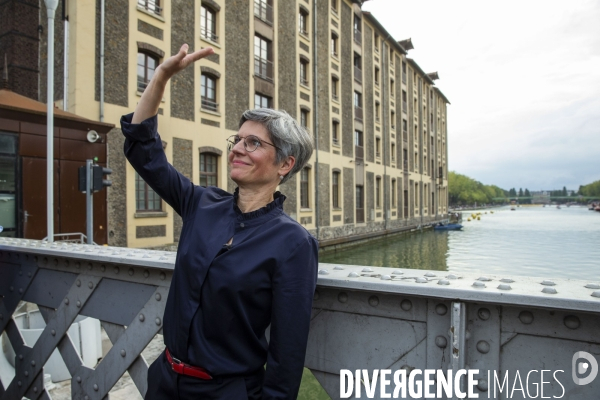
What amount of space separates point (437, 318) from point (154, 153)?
1.35 meters

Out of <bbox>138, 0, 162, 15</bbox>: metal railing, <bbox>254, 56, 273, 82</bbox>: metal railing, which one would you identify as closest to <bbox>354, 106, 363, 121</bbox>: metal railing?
<bbox>254, 56, 273, 82</bbox>: metal railing

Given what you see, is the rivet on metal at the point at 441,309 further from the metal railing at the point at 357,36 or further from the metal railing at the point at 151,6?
the metal railing at the point at 357,36

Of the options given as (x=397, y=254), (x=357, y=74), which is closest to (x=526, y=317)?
(x=397, y=254)

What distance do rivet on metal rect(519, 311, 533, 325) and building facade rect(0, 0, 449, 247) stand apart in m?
12.1

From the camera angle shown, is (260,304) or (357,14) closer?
(260,304)

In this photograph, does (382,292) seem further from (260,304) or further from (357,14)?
(357,14)

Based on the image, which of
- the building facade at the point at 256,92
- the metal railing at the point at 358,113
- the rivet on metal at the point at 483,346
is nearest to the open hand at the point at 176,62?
the rivet on metal at the point at 483,346

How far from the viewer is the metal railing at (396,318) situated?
1.19 metres

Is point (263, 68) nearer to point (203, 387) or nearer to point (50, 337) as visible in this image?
point (50, 337)

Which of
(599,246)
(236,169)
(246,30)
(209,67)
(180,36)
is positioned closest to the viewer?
(236,169)

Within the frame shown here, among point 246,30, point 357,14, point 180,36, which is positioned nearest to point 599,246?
point 357,14

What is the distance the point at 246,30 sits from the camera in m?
17.2

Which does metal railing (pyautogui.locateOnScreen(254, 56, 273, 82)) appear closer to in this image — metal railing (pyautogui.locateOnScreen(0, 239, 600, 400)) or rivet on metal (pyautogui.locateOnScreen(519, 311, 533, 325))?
metal railing (pyautogui.locateOnScreen(0, 239, 600, 400))

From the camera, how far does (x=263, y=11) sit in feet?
60.7
